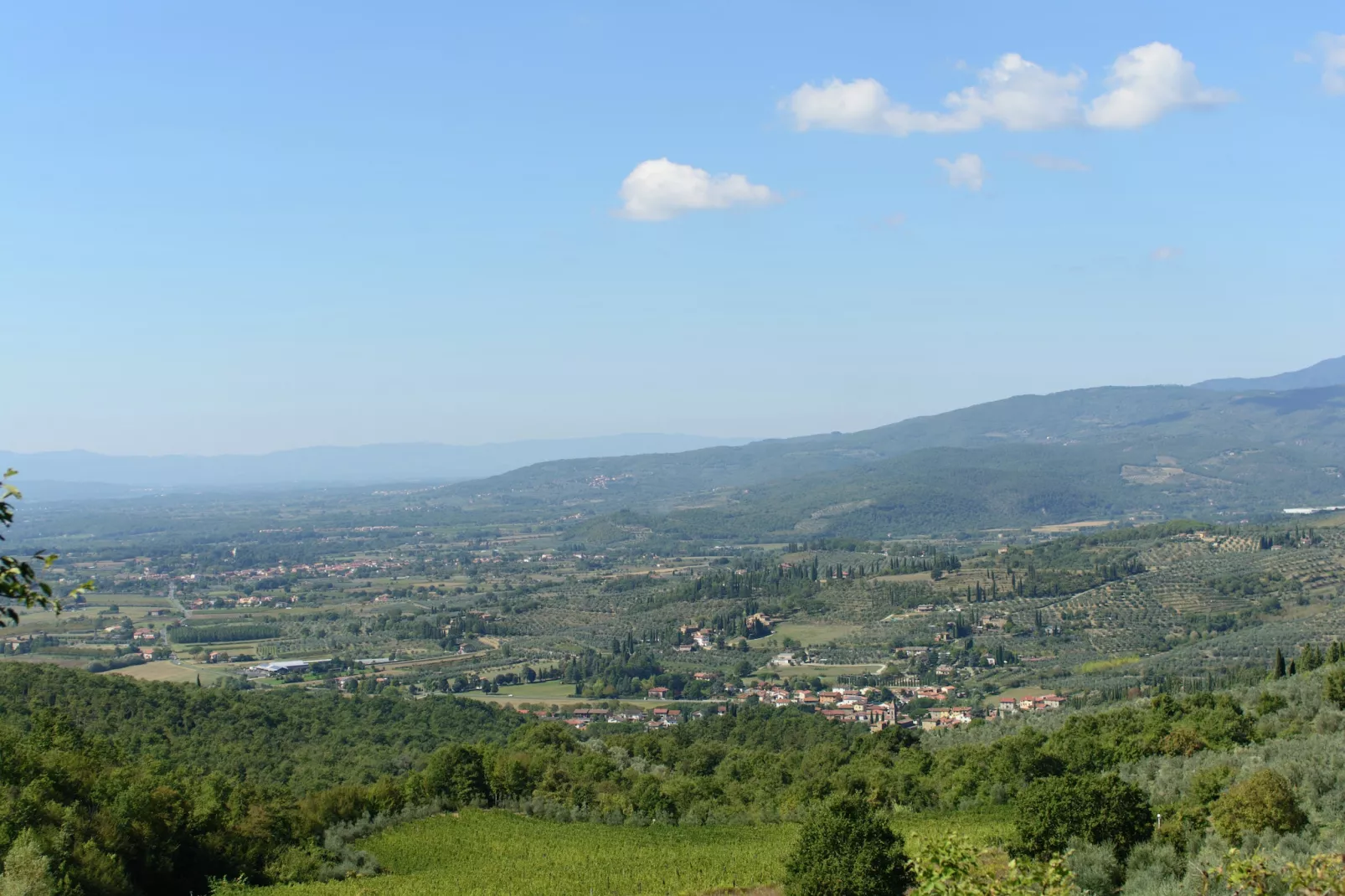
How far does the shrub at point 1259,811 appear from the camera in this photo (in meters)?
20.7

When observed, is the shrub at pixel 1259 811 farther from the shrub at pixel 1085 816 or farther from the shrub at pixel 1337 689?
the shrub at pixel 1337 689

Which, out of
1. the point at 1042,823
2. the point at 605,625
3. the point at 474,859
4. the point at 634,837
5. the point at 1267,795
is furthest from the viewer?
the point at 605,625

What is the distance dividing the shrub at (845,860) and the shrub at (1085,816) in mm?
2746

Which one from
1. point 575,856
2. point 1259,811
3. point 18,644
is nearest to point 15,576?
point 1259,811

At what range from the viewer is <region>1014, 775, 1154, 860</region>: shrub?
22.3 m

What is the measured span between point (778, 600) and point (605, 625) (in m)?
17.7

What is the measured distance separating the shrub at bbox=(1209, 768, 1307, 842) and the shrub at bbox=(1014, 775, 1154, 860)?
1659mm

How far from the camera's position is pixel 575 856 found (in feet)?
90.5

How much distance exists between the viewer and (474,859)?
92.1ft

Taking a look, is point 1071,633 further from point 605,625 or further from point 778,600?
point 605,625

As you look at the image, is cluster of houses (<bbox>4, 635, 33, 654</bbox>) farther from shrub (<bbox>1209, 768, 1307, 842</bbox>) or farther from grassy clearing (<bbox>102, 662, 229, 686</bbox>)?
shrub (<bbox>1209, 768, 1307, 842</bbox>)

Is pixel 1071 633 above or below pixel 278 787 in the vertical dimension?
below

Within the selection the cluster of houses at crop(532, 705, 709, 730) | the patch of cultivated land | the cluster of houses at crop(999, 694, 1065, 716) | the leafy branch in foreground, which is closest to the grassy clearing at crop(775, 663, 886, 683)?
the patch of cultivated land

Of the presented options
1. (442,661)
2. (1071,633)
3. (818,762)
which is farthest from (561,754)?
(1071,633)
